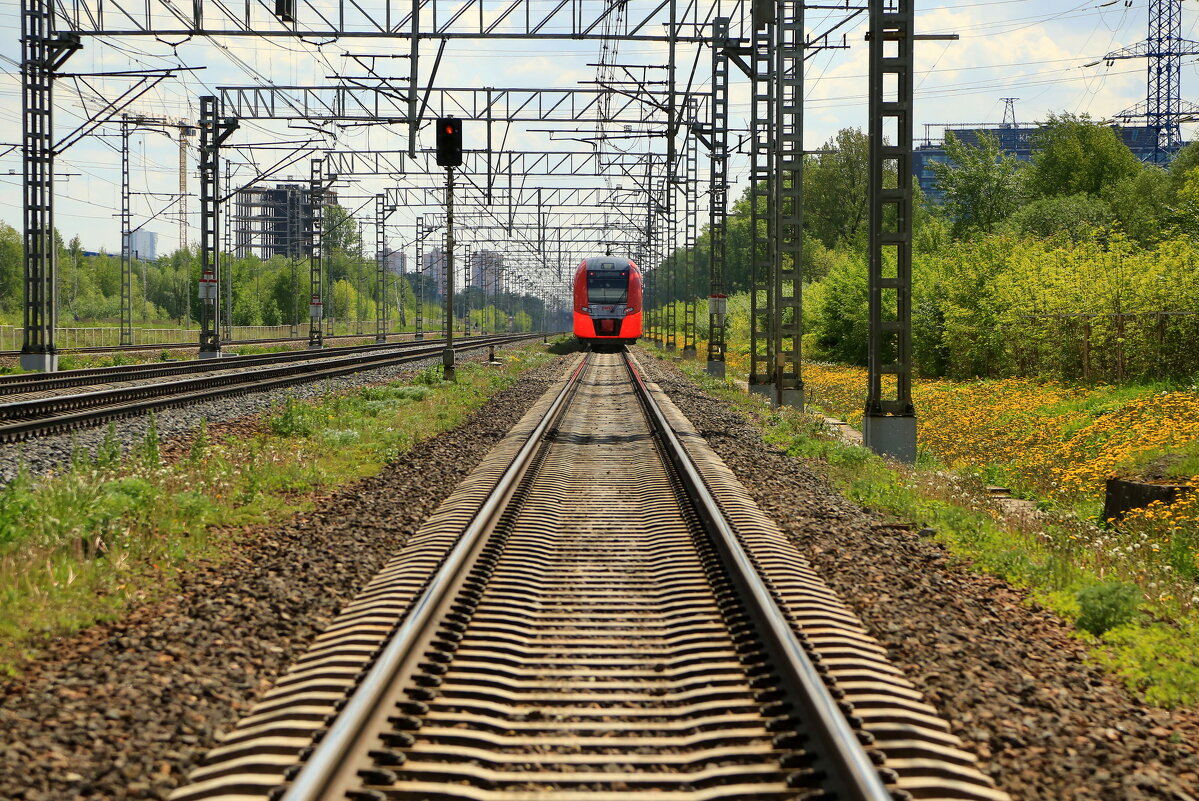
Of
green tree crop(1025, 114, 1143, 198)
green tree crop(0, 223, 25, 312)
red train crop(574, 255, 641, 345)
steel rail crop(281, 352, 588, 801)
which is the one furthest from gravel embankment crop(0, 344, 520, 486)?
green tree crop(0, 223, 25, 312)

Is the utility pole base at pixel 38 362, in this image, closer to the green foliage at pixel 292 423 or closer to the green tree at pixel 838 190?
the green foliage at pixel 292 423

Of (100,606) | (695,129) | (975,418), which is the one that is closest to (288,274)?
(695,129)

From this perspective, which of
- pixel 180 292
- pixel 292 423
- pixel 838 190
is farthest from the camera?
pixel 180 292

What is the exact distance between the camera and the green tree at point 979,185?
69.4 metres

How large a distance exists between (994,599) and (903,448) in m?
8.75

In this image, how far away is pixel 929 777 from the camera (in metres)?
4.32

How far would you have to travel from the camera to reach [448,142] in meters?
24.6

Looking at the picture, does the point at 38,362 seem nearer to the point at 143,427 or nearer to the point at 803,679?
the point at 143,427

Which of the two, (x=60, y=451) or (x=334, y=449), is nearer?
(x=60, y=451)

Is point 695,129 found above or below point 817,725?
above

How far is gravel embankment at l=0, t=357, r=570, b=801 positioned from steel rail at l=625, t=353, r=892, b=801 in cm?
258

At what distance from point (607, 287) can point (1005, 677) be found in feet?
146

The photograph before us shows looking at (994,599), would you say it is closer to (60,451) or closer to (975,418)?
(60,451)

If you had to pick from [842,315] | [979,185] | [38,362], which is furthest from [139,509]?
[979,185]
